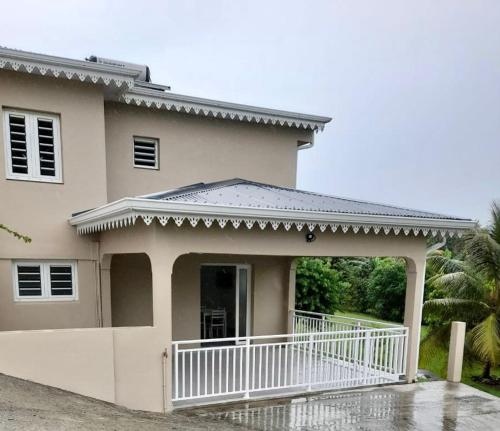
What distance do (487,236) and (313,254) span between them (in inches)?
232

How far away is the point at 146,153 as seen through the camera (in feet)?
26.3

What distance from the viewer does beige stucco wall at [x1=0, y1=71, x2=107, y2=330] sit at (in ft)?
21.2

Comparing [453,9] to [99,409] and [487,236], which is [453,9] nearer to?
[487,236]

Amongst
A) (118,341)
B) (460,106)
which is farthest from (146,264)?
(460,106)

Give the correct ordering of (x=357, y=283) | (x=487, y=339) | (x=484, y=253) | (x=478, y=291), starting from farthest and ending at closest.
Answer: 1. (x=357, y=283)
2. (x=478, y=291)
3. (x=484, y=253)
4. (x=487, y=339)

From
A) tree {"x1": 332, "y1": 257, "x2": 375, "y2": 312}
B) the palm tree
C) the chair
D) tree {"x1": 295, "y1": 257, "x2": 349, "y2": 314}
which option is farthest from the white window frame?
tree {"x1": 332, "y1": 257, "x2": 375, "y2": 312}

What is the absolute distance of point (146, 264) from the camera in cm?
795

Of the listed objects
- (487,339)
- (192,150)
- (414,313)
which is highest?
(192,150)

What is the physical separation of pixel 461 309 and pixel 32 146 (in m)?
10.9

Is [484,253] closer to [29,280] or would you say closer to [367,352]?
[367,352]

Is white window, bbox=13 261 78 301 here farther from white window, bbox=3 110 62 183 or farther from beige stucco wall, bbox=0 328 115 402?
beige stucco wall, bbox=0 328 115 402

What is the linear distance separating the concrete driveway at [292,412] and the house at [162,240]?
0.31m

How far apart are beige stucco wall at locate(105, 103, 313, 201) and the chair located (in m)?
3.25

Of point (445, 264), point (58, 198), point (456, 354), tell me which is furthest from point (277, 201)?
point (445, 264)
